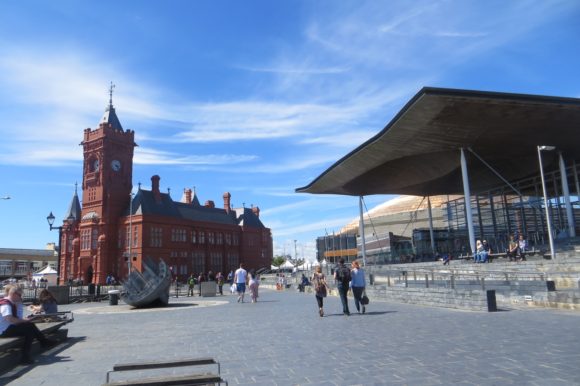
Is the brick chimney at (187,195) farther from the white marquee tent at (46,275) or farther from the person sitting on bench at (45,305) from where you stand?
the person sitting on bench at (45,305)

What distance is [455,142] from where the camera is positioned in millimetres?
30859

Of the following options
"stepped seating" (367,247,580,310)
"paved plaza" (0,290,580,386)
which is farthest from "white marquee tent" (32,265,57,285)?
"paved plaza" (0,290,580,386)

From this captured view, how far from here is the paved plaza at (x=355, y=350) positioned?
5.96m

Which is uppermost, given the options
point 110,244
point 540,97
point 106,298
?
point 540,97

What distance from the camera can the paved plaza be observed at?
19.5 ft

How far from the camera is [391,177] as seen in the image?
40.7 m

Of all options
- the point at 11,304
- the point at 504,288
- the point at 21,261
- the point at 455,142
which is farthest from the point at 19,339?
the point at 21,261

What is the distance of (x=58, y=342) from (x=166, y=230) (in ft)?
203

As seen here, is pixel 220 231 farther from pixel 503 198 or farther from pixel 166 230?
pixel 503 198

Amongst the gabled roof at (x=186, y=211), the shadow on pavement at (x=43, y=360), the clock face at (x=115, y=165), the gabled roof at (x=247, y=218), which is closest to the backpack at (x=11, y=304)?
the shadow on pavement at (x=43, y=360)

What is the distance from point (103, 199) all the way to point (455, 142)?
178 ft

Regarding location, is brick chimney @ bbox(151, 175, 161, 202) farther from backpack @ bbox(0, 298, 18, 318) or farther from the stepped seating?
backpack @ bbox(0, 298, 18, 318)

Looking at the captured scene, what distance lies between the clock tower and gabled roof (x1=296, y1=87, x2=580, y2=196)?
121 ft

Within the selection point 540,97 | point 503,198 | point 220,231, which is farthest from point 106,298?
point 220,231
